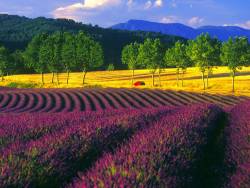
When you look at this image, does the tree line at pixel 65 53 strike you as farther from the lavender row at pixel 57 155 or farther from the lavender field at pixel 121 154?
the lavender row at pixel 57 155

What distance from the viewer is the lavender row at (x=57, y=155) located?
5469 millimetres

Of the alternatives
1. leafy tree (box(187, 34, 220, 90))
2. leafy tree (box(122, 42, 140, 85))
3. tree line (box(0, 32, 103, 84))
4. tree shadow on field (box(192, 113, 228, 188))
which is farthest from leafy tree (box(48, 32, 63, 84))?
tree shadow on field (box(192, 113, 228, 188))

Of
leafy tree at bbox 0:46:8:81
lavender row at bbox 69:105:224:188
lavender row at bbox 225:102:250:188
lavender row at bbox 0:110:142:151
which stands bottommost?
leafy tree at bbox 0:46:8:81

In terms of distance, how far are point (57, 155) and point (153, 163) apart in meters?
1.53

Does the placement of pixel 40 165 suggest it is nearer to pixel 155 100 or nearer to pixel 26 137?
pixel 26 137

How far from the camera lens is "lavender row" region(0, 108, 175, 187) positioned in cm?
547

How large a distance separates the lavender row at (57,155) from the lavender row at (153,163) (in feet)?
1.35

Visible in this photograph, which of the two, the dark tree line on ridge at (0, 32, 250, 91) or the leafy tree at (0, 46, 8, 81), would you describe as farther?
the leafy tree at (0, 46, 8, 81)

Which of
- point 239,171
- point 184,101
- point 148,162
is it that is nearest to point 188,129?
point 239,171

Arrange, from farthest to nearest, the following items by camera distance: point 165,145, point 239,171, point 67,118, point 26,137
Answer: point 67,118, point 26,137, point 165,145, point 239,171

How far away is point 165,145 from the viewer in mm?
6953

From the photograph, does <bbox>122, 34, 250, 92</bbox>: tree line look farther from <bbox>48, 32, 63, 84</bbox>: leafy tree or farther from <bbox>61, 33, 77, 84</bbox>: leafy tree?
<bbox>48, 32, 63, 84</bbox>: leafy tree

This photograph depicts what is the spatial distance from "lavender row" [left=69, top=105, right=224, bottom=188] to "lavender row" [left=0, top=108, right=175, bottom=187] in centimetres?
41

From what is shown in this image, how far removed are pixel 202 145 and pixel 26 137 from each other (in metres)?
3.21
